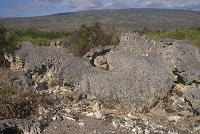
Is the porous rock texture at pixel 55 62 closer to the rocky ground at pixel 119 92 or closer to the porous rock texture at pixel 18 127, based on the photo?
the rocky ground at pixel 119 92

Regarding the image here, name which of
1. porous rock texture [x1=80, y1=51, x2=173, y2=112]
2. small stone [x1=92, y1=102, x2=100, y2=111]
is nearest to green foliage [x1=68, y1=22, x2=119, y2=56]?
porous rock texture [x1=80, y1=51, x2=173, y2=112]

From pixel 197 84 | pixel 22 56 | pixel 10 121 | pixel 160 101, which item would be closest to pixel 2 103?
pixel 10 121

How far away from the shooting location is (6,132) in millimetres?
3551

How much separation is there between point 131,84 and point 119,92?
36 centimetres

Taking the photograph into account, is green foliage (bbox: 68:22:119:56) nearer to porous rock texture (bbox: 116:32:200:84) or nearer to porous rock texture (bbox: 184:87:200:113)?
porous rock texture (bbox: 116:32:200:84)

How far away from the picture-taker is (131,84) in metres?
4.42

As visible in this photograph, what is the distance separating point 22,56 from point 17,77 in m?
0.87

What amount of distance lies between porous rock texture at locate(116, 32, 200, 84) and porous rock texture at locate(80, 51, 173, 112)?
481 millimetres

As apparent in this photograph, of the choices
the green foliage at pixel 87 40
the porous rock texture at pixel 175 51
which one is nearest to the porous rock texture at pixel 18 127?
the porous rock texture at pixel 175 51

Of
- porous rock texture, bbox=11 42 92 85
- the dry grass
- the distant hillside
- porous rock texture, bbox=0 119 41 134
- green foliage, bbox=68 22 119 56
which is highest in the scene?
the distant hillside

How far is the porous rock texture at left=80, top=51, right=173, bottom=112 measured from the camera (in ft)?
14.3

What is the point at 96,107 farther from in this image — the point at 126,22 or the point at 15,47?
the point at 126,22

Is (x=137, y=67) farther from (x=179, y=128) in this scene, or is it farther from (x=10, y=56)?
(x=10, y=56)

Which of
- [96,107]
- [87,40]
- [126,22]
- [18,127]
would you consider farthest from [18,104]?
[126,22]
